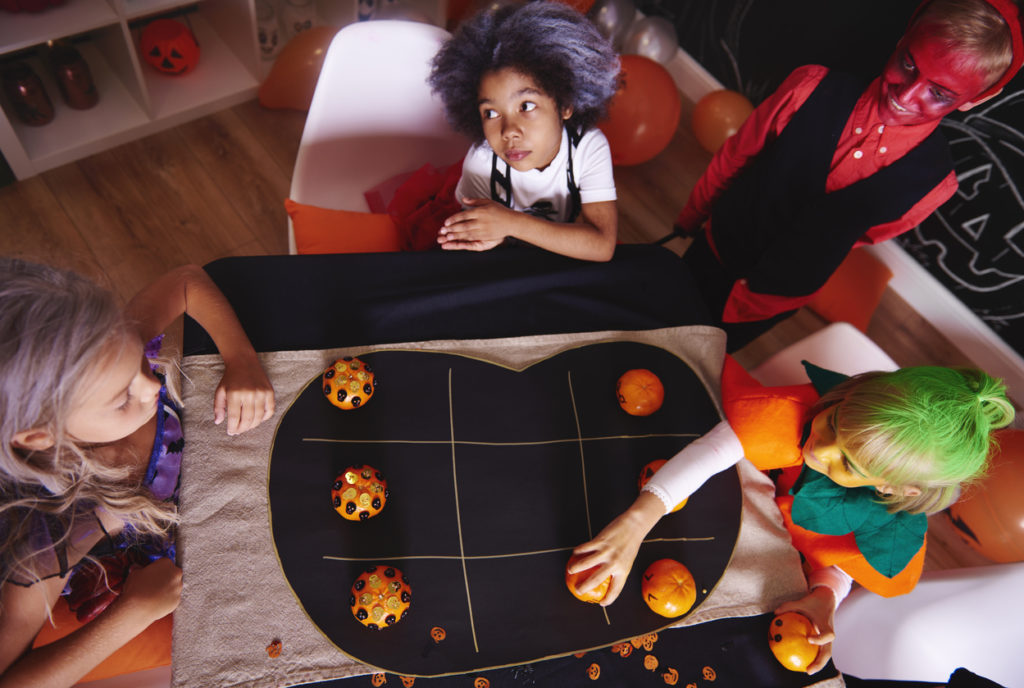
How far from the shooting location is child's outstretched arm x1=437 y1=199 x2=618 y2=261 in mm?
1273

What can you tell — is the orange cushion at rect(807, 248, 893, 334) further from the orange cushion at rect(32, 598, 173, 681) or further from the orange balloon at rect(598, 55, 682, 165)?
the orange cushion at rect(32, 598, 173, 681)

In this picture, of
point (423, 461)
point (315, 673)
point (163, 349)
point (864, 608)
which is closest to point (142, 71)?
point (163, 349)

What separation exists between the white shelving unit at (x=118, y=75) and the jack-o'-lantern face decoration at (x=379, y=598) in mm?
1956

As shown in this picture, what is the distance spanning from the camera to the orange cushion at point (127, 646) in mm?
1052

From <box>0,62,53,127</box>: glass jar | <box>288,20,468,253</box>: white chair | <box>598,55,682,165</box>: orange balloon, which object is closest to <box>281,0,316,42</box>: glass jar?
<box>0,62,53,127</box>: glass jar

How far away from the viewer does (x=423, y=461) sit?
3.38 ft

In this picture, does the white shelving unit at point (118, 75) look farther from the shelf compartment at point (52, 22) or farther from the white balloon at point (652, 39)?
the white balloon at point (652, 39)

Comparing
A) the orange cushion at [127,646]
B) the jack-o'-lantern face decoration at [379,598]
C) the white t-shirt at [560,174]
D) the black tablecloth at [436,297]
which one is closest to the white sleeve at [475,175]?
the white t-shirt at [560,174]

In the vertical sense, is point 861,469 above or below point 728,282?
above

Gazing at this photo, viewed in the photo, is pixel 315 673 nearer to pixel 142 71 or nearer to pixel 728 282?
pixel 728 282

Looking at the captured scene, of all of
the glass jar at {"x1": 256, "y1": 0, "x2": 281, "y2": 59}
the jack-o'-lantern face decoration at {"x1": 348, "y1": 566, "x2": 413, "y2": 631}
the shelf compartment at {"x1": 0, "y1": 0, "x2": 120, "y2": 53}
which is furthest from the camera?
the glass jar at {"x1": 256, "y1": 0, "x2": 281, "y2": 59}

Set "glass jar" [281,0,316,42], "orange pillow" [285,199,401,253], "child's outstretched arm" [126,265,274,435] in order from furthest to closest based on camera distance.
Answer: "glass jar" [281,0,316,42], "orange pillow" [285,199,401,253], "child's outstretched arm" [126,265,274,435]

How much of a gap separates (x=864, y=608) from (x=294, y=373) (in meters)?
1.19

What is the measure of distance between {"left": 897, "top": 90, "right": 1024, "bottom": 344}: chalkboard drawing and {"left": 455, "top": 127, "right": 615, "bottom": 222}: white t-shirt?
1309mm
